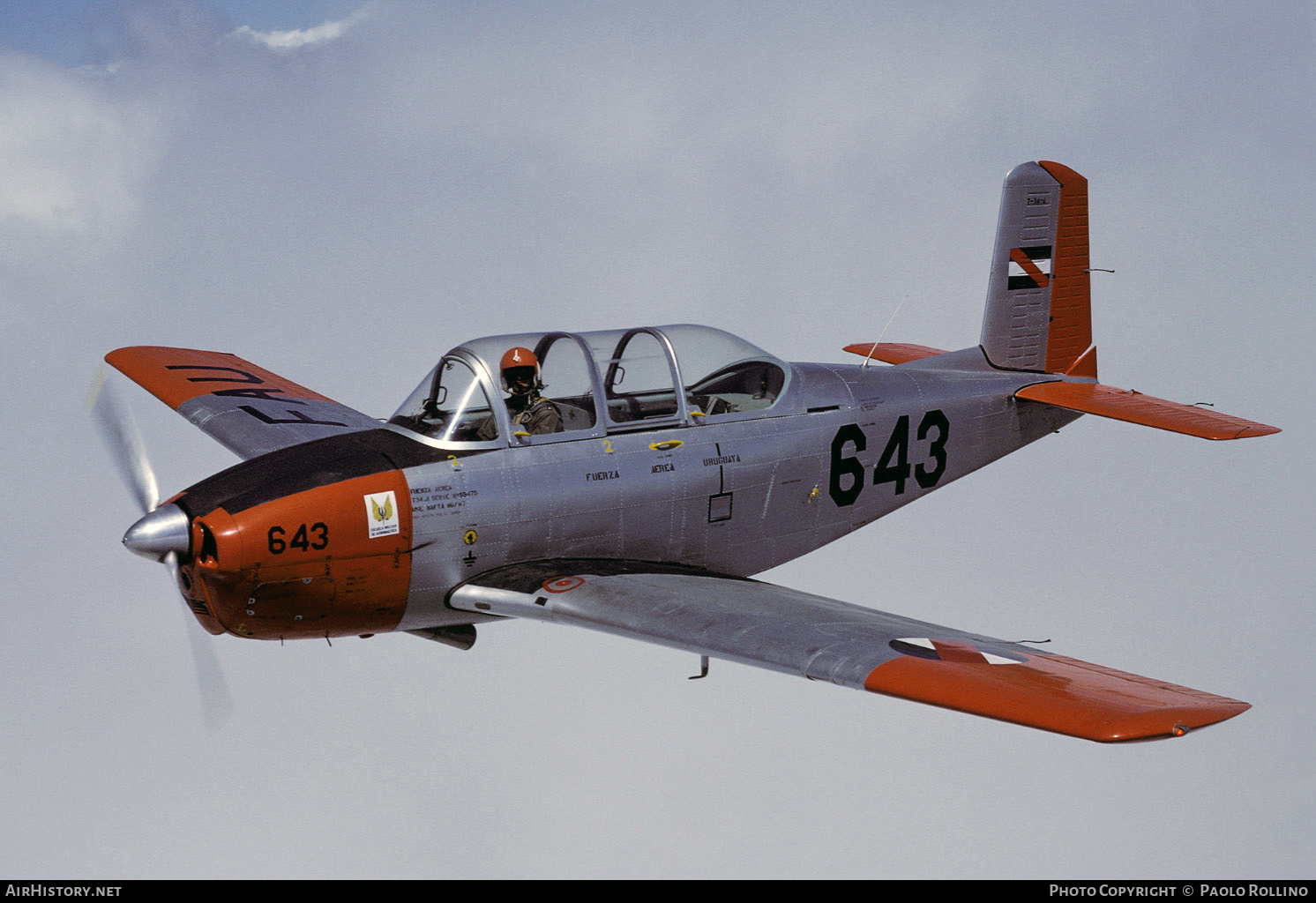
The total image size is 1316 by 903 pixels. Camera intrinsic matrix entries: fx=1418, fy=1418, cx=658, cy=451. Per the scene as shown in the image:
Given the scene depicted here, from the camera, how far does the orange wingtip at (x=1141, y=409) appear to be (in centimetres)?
1093

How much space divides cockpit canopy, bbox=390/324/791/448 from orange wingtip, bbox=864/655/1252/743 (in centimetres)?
288

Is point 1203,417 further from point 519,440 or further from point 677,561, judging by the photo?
point 519,440

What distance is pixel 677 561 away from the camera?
33.1ft

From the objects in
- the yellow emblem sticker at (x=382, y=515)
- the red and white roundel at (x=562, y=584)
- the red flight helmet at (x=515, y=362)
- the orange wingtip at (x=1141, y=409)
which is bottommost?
the red and white roundel at (x=562, y=584)

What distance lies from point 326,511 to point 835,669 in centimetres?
317

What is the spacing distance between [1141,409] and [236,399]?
7235 mm

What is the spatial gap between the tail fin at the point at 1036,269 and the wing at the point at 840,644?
146 inches

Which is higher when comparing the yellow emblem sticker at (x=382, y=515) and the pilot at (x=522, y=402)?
the pilot at (x=522, y=402)

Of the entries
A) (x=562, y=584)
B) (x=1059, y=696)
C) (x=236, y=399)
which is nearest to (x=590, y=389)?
(x=562, y=584)

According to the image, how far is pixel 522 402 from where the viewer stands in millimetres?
9508

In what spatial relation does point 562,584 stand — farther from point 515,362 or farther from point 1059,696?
point 1059,696

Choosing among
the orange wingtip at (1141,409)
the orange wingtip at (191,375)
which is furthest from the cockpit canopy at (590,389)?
the orange wingtip at (1141,409)

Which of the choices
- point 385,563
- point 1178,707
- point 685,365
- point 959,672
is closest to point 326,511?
point 385,563

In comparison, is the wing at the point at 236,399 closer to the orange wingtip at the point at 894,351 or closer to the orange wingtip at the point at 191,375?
the orange wingtip at the point at 191,375
